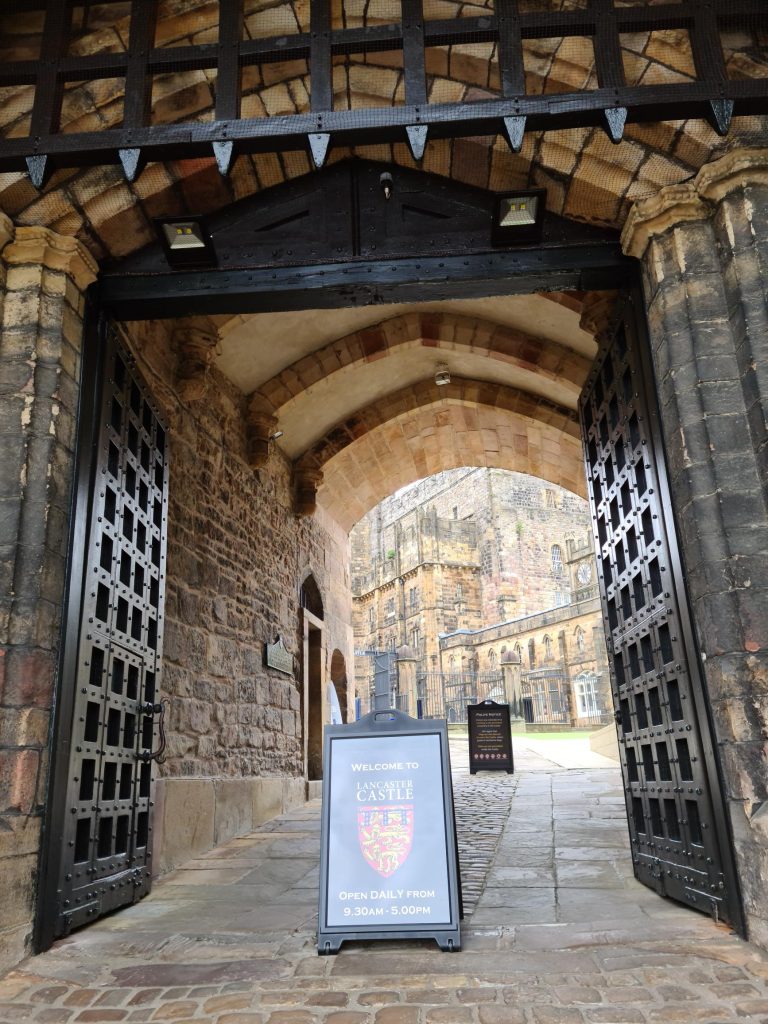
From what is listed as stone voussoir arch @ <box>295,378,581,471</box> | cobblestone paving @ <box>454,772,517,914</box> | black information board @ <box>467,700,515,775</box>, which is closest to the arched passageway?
cobblestone paving @ <box>454,772,517,914</box>

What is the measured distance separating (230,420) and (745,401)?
194 inches

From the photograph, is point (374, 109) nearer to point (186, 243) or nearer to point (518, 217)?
point (518, 217)

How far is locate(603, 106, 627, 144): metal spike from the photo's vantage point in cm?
314

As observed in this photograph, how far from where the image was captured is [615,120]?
315 centimetres

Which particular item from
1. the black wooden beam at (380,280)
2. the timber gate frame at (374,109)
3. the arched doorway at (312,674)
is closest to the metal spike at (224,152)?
the timber gate frame at (374,109)

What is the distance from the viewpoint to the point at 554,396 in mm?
8305

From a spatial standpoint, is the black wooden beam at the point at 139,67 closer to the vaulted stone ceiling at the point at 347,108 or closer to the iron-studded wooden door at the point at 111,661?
the vaulted stone ceiling at the point at 347,108

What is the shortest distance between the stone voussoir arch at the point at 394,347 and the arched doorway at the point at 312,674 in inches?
106

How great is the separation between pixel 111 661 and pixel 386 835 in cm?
171

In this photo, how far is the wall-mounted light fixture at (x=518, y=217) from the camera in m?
3.84

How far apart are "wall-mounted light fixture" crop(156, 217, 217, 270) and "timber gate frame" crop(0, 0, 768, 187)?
1.92 ft

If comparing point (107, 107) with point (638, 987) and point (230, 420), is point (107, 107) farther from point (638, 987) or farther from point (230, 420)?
point (638, 987)

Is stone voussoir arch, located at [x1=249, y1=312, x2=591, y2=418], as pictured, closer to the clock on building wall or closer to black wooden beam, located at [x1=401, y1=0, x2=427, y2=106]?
black wooden beam, located at [x1=401, y1=0, x2=427, y2=106]

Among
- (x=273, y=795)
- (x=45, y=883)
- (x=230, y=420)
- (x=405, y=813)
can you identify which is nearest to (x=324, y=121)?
(x=405, y=813)
